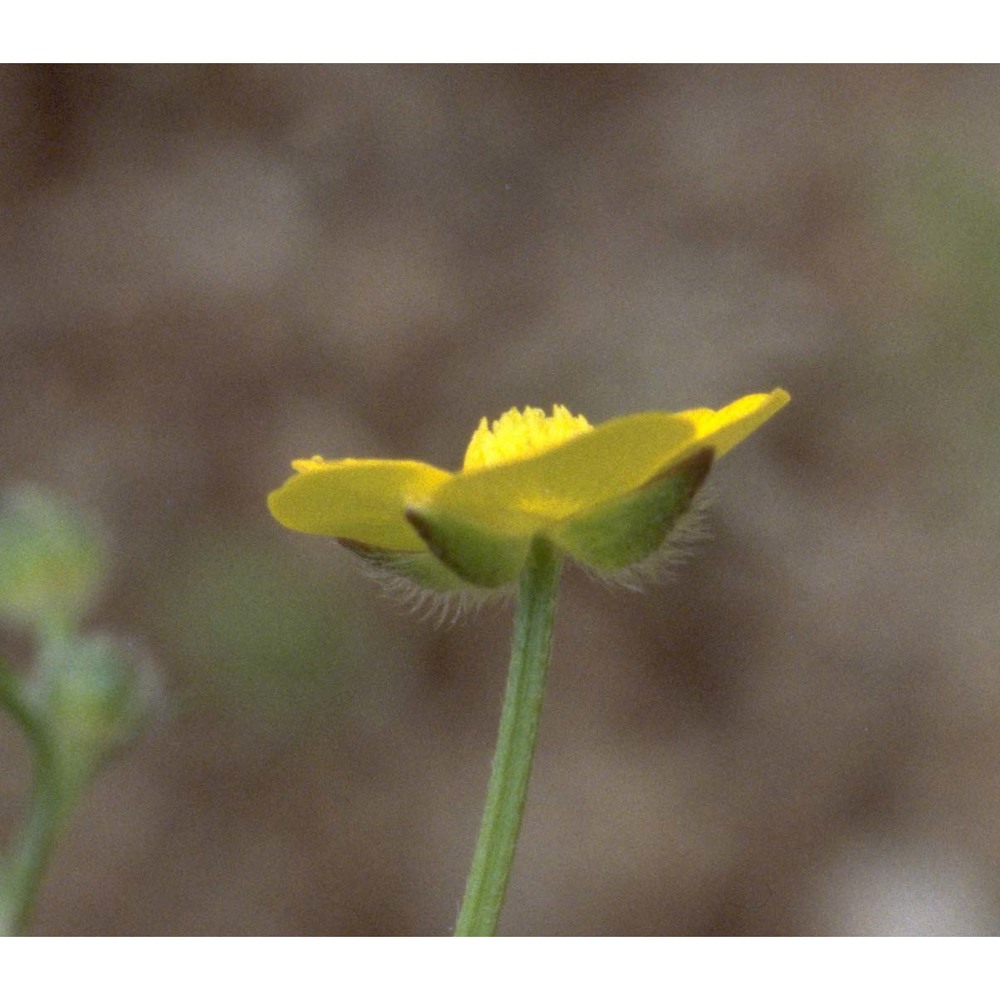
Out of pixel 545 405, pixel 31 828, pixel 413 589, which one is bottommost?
pixel 31 828

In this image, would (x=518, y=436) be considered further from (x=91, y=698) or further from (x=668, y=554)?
(x=91, y=698)

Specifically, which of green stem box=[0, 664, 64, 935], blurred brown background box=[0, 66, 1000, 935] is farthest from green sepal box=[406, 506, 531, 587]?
blurred brown background box=[0, 66, 1000, 935]

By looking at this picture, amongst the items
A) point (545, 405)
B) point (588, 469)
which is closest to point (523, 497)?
point (588, 469)

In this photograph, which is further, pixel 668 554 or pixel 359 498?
pixel 668 554

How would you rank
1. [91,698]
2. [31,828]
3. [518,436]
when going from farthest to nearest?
[91,698] < [31,828] < [518,436]

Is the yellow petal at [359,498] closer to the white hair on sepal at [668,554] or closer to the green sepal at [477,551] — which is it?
the green sepal at [477,551]

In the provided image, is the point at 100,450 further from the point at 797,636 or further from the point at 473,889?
the point at 473,889

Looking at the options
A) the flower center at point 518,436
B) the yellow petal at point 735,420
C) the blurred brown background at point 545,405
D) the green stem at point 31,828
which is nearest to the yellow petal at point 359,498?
the flower center at point 518,436
